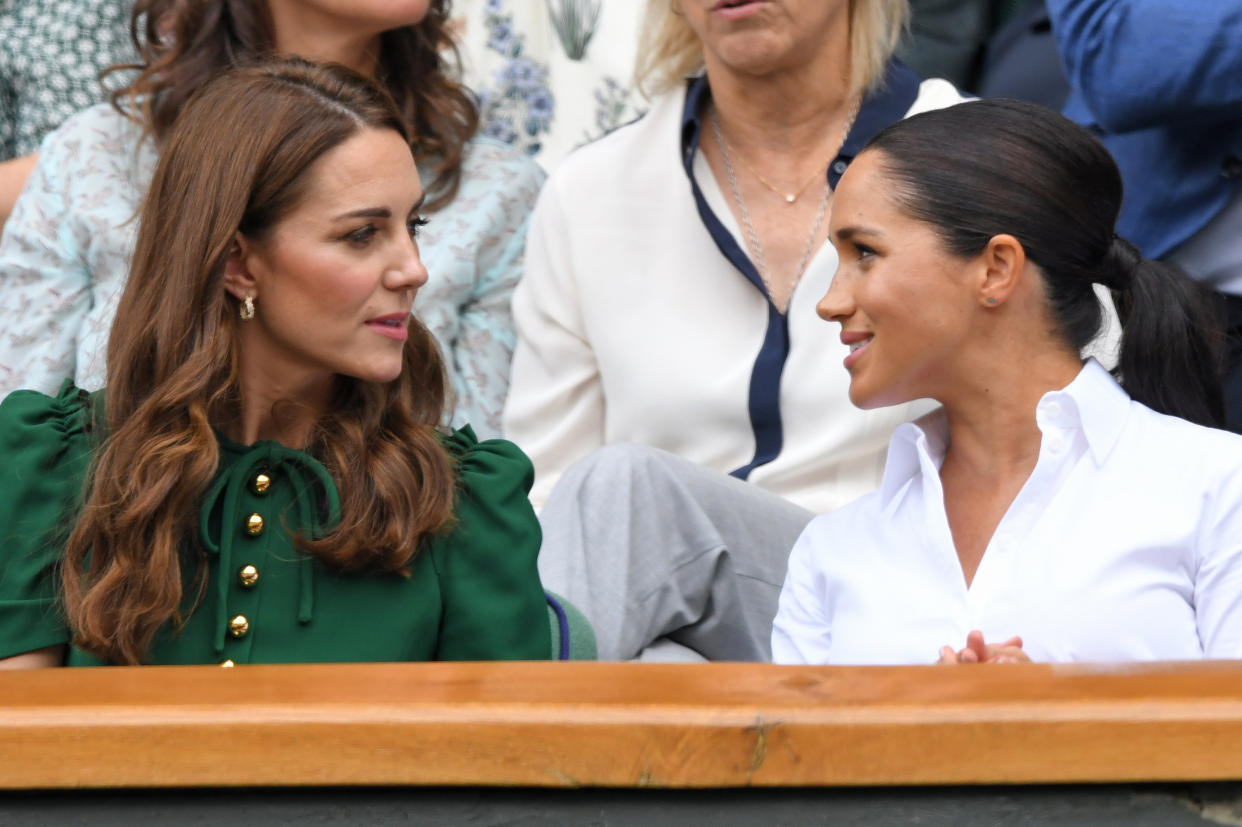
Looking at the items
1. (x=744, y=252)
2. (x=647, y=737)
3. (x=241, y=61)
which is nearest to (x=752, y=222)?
(x=744, y=252)

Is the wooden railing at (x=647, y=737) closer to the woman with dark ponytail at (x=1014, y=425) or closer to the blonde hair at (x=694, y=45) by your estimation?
the woman with dark ponytail at (x=1014, y=425)

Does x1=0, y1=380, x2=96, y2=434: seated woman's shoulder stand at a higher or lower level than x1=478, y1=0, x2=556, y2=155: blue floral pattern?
Result: higher

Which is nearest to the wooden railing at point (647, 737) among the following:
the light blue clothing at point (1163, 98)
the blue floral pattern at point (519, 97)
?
the light blue clothing at point (1163, 98)

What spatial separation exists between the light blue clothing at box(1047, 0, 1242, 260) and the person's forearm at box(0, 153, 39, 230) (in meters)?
1.79

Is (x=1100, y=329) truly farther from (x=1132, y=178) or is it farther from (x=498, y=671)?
(x=498, y=671)

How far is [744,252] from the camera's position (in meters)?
2.62

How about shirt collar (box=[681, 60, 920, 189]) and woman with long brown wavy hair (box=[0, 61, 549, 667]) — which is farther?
shirt collar (box=[681, 60, 920, 189])

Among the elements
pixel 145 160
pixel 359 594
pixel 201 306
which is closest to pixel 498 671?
pixel 359 594

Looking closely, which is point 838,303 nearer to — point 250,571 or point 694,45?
point 250,571

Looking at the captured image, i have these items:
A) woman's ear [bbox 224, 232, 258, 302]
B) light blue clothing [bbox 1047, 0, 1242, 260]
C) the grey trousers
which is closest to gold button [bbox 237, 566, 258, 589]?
woman's ear [bbox 224, 232, 258, 302]

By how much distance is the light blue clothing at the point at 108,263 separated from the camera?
2715mm

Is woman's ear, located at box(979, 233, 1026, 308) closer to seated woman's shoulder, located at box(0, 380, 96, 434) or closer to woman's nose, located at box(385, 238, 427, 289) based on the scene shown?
woman's nose, located at box(385, 238, 427, 289)

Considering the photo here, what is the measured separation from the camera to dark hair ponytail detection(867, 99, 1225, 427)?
1.86 metres

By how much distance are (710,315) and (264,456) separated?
980mm
